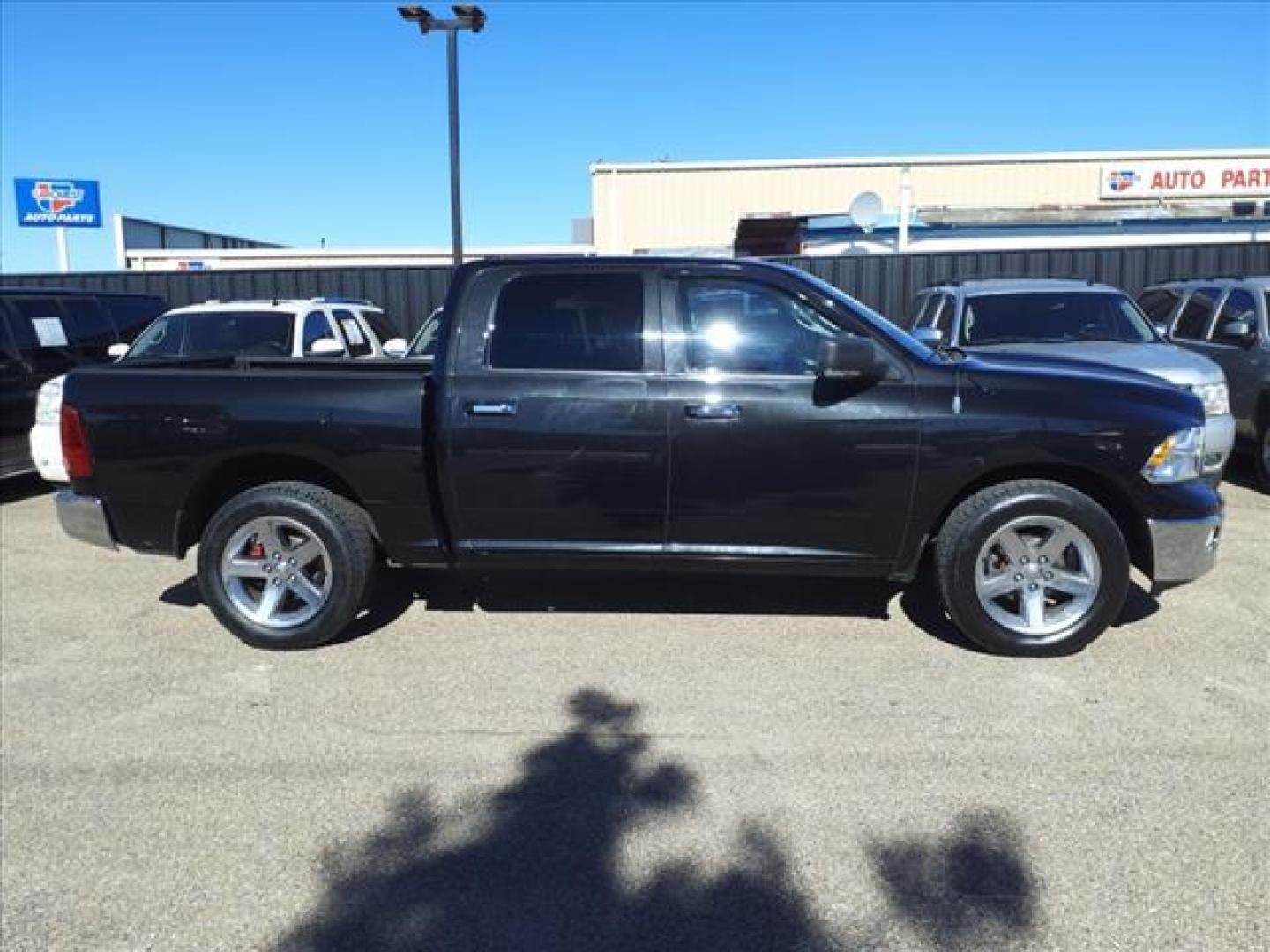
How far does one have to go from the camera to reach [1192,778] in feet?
11.0

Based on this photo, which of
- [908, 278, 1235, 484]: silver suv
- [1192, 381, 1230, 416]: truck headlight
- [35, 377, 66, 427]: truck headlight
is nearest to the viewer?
[1192, 381, 1230, 416]: truck headlight

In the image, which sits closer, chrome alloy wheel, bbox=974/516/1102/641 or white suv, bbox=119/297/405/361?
chrome alloy wheel, bbox=974/516/1102/641

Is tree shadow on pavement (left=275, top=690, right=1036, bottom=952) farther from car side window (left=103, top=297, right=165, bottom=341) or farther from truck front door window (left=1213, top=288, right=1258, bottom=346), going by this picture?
car side window (left=103, top=297, right=165, bottom=341)

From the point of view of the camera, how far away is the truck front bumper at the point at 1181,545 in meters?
4.36

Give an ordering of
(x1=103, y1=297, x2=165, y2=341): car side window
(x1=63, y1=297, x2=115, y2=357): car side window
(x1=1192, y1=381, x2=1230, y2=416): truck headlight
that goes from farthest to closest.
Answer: (x1=103, y1=297, x2=165, y2=341): car side window → (x1=63, y1=297, x2=115, y2=357): car side window → (x1=1192, y1=381, x2=1230, y2=416): truck headlight

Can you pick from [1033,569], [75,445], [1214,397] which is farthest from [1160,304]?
[75,445]

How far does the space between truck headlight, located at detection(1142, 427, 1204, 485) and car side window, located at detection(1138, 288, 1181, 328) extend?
652 centimetres

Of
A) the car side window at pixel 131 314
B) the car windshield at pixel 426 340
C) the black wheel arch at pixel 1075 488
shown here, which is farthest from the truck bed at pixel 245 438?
the car side window at pixel 131 314

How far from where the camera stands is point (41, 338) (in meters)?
9.04

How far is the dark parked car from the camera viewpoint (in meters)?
8.48

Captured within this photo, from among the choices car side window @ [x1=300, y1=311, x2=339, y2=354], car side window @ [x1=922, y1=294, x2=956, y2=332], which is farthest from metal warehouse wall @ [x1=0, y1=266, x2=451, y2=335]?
car side window @ [x1=922, y1=294, x2=956, y2=332]

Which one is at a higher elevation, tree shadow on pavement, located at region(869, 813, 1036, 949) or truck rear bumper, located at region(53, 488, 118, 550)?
truck rear bumper, located at region(53, 488, 118, 550)

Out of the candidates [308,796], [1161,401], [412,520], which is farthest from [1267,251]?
[308,796]

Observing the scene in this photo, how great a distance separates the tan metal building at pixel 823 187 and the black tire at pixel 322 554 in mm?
Answer: 24319
